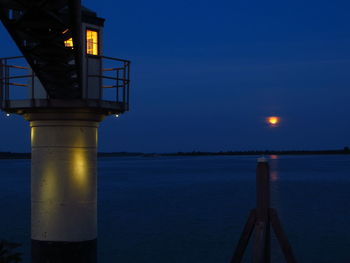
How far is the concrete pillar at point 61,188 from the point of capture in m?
9.88

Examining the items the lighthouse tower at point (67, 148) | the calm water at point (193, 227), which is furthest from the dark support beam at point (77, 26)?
the calm water at point (193, 227)

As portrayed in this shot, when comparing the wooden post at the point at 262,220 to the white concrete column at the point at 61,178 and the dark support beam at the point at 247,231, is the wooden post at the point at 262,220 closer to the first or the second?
the dark support beam at the point at 247,231

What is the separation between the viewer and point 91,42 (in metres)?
10.3

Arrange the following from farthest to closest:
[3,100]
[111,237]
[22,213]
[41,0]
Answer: [22,213], [111,237], [3,100], [41,0]

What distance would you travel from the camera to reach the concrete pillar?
32.4 feet

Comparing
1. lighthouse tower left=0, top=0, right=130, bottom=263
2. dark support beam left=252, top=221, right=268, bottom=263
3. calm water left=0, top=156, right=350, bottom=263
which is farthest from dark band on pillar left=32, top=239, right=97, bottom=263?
calm water left=0, top=156, right=350, bottom=263

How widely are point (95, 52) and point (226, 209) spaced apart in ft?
98.8

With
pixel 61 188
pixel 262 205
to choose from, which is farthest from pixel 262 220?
pixel 61 188

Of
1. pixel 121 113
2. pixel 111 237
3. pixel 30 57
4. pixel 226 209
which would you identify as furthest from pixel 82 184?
A: pixel 226 209

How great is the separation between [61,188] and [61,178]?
21cm

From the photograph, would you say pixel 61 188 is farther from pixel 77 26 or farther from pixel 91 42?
pixel 77 26

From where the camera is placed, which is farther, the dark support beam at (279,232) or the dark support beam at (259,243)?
the dark support beam at (279,232)

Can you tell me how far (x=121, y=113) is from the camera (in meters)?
10.5

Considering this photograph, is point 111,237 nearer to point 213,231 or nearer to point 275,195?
point 213,231
